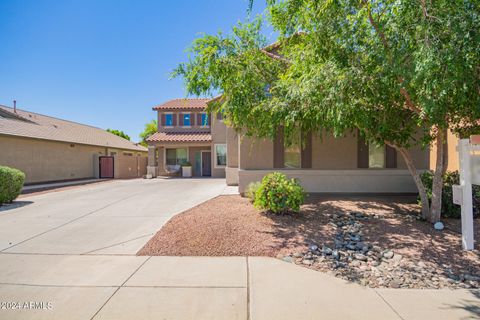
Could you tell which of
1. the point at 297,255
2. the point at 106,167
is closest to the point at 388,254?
A: the point at 297,255

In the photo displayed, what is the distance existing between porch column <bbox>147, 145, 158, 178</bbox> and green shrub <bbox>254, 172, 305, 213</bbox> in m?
15.1

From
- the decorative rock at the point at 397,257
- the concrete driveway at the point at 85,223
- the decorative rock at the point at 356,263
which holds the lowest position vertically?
the decorative rock at the point at 356,263

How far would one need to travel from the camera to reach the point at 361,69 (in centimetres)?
492

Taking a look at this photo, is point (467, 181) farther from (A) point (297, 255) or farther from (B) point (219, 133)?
(B) point (219, 133)

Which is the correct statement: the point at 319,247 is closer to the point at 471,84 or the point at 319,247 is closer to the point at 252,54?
the point at 471,84

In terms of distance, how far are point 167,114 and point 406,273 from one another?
2027cm

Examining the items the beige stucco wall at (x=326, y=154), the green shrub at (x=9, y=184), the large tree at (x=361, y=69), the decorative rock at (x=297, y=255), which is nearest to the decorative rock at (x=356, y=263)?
the decorative rock at (x=297, y=255)

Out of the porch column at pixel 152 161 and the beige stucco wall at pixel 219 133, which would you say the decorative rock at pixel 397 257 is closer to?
the beige stucco wall at pixel 219 133

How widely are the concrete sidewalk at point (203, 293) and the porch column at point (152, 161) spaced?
15.6 meters

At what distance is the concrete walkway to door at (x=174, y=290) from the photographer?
3.00m

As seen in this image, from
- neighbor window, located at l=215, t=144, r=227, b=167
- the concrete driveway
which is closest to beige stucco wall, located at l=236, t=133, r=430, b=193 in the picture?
the concrete driveway

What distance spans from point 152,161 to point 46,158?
690cm

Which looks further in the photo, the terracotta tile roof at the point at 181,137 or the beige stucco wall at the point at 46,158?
the terracotta tile roof at the point at 181,137

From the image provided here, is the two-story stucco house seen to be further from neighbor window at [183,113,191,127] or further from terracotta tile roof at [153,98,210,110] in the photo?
terracotta tile roof at [153,98,210,110]
